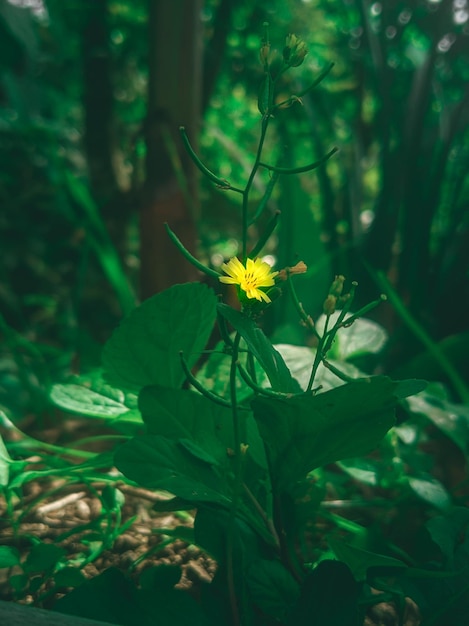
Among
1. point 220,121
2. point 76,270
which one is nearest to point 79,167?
point 76,270

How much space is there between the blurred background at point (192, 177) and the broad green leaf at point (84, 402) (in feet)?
0.64

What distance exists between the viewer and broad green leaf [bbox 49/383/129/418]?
1.63 ft

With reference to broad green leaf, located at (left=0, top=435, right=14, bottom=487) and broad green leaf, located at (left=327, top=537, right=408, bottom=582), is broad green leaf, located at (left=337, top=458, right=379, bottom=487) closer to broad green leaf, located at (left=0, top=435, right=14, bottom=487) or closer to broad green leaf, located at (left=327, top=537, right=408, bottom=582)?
broad green leaf, located at (left=327, top=537, right=408, bottom=582)

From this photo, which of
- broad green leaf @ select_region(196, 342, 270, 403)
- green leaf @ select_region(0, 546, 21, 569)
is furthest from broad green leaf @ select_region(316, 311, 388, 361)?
green leaf @ select_region(0, 546, 21, 569)

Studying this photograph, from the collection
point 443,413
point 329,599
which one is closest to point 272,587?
point 329,599

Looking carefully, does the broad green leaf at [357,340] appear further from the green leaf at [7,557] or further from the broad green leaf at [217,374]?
the green leaf at [7,557]

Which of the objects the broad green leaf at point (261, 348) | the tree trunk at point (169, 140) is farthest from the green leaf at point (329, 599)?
the tree trunk at point (169, 140)

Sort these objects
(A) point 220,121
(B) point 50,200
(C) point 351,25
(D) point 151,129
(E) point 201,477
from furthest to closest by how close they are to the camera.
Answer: (A) point 220,121
(C) point 351,25
(B) point 50,200
(D) point 151,129
(E) point 201,477

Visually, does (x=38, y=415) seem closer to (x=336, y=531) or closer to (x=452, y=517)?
(x=336, y=531)

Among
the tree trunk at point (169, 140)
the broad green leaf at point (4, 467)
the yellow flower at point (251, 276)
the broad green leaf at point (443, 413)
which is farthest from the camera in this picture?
the tree trunk at point (169, 140)

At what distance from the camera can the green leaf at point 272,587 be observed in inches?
15.0

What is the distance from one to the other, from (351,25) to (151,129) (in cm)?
136

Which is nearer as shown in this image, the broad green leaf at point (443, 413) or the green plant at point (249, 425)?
the green plant at point (249, 425)

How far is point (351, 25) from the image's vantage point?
2.01m
